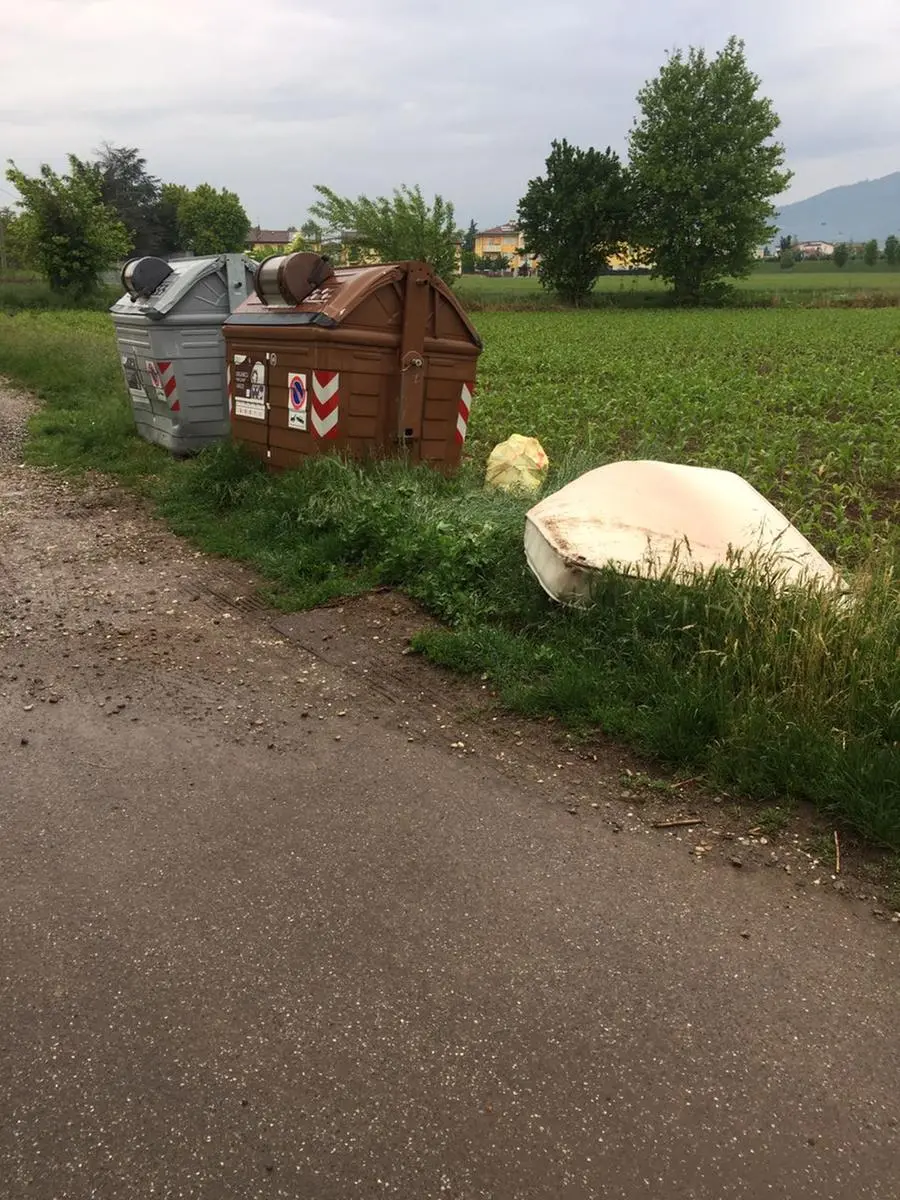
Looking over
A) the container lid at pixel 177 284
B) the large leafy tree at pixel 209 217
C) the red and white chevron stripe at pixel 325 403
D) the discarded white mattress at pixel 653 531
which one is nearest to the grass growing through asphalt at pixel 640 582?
the discarded white mattress at pixel 653 531

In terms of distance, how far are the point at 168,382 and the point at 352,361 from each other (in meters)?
3.06

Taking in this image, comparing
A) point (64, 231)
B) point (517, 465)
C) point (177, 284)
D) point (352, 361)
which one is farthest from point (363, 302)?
point (64, 231)

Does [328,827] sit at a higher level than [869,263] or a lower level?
lower

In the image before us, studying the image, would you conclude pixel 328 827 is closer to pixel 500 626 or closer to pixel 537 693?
pixel 537 693

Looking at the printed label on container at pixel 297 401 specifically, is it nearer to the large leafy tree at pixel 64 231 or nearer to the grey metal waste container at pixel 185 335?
the grey metal waste container at pixel 185 335

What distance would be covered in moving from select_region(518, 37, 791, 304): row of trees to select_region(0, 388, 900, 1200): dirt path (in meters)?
53.7

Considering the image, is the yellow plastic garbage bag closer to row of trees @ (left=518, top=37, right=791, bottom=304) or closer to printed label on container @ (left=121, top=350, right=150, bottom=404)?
printed label on container @ (left=121, top=350, right=150, bottom=404)

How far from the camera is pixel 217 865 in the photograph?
2.84m

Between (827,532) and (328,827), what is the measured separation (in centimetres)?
484

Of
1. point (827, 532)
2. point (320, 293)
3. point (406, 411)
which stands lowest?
point (827, 532)

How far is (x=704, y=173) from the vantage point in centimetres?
5425

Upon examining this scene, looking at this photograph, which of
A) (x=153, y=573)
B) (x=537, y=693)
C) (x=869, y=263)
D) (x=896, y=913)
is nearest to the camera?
(x=896, y=913)

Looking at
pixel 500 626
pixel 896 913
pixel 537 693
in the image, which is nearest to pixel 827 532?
pixel 500 626

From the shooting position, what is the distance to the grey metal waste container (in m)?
8.52
